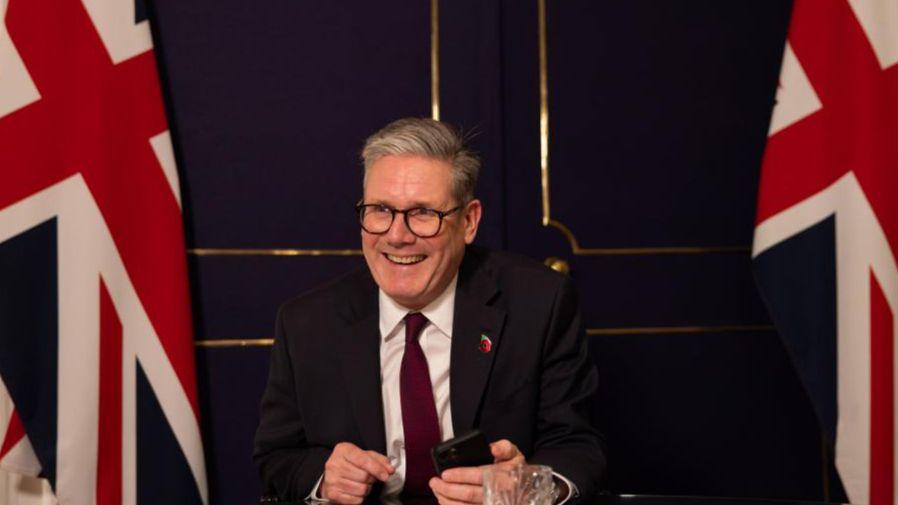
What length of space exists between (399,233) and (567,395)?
0.52 meters

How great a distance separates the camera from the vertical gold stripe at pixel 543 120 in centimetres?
350

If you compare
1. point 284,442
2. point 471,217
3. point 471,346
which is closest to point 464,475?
point 471,346

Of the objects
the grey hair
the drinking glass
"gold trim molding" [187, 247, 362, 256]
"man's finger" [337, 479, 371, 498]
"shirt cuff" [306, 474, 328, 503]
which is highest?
the grey hair

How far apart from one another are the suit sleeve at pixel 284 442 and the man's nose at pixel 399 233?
37cm

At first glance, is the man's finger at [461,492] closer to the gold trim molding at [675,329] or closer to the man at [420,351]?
the man at [420,351]

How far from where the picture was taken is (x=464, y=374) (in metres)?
2.36

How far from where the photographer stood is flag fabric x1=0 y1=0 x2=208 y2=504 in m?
2.81

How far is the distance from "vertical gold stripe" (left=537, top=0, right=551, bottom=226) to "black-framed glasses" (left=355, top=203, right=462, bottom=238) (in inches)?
46.8

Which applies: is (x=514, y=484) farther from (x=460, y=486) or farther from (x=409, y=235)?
(x=409, y=235)

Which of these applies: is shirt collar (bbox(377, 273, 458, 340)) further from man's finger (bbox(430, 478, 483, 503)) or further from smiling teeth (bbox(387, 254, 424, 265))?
man's finger (bbox(430, 478, 483, 503))

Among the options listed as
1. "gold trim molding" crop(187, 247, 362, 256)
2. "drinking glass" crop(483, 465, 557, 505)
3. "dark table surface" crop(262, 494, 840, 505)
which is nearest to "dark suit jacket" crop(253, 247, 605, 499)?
"dark table surface" crop(262, 494, 840, 505)

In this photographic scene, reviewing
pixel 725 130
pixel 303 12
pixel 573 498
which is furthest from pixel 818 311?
pixel 303 12

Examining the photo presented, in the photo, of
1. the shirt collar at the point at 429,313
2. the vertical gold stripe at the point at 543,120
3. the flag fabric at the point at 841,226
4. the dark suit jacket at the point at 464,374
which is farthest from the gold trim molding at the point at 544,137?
the shirt collar at the point at 429,313

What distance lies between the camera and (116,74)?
117 inches
